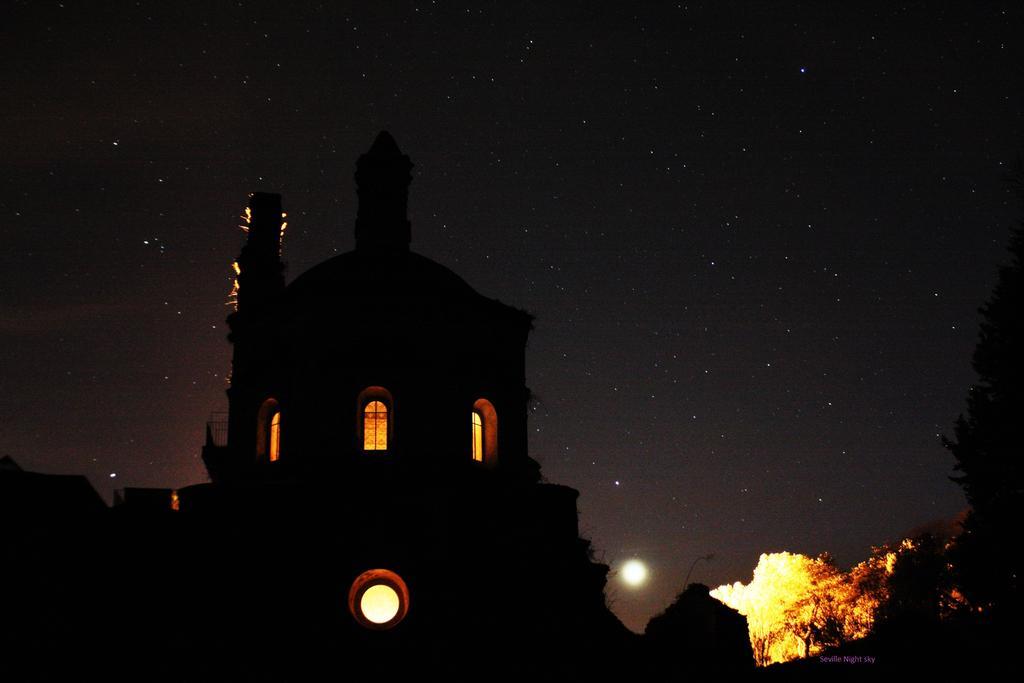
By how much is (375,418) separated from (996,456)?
756 inches

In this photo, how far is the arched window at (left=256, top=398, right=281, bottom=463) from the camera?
2456cm

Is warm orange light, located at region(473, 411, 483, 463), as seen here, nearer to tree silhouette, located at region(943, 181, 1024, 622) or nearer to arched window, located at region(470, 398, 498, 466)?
arched window, located at region(470, 398, 498, 466)

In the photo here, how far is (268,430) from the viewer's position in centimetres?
2475

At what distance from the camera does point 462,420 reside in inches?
949

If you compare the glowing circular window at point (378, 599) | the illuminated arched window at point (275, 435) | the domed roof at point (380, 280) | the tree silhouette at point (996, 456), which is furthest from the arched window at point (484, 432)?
the tree silhouette at point (996, 456)

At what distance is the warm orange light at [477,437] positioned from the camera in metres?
24.6

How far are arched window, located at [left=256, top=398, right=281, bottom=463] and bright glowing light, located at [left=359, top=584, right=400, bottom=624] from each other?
4514mm

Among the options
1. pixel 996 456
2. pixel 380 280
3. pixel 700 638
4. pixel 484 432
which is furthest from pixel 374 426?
pixel 996 456

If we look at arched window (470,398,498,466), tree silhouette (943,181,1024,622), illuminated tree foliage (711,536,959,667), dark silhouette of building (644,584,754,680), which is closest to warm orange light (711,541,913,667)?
illuminated tree foliage (711,536,959,667)

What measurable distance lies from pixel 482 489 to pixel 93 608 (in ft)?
26.2

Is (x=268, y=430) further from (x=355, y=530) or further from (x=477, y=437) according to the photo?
(x=477, y=437)

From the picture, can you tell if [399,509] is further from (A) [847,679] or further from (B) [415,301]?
(A) [847,679]

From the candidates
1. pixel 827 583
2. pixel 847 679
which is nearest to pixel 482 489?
pixel 847 679

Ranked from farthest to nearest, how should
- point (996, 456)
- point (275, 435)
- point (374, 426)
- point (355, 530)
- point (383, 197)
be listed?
point (996, 456) < point (383, 197) < point (275, 435) < point (374, 426) < point (355, 530)
